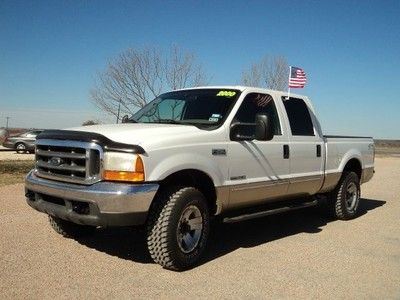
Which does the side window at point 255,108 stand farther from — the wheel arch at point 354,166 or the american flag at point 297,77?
the american flag at point 297,77

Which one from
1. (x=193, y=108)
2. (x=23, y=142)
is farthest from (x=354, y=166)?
(x=23, y=142)

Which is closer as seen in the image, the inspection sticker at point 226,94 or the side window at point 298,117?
the inspection sticker at point 226,94

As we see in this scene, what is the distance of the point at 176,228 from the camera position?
15.7ft

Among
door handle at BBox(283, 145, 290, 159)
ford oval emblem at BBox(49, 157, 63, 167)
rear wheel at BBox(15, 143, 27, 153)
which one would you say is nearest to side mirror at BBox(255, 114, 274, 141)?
door handle at BBox(283, 145, 290, 159)

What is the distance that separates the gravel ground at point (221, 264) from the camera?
430cm

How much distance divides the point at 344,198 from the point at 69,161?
17.1 feet

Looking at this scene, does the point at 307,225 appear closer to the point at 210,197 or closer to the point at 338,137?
the point at 338,137

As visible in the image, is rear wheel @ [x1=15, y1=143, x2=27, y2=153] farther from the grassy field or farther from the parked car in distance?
the grassy field

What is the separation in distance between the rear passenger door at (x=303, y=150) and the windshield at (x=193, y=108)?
1.28 m

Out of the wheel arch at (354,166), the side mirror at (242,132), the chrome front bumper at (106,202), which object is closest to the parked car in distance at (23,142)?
the wheel arch at (354,166)

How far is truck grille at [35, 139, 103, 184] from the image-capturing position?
4.55 metres

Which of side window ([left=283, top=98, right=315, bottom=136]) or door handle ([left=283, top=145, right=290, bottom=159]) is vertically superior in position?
side window ([left=283, top=98, right=315, bottom=136])

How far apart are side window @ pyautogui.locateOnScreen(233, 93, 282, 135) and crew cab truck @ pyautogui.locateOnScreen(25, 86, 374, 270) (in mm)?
14

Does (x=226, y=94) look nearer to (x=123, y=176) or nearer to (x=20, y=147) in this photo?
(x=123, y=176)
